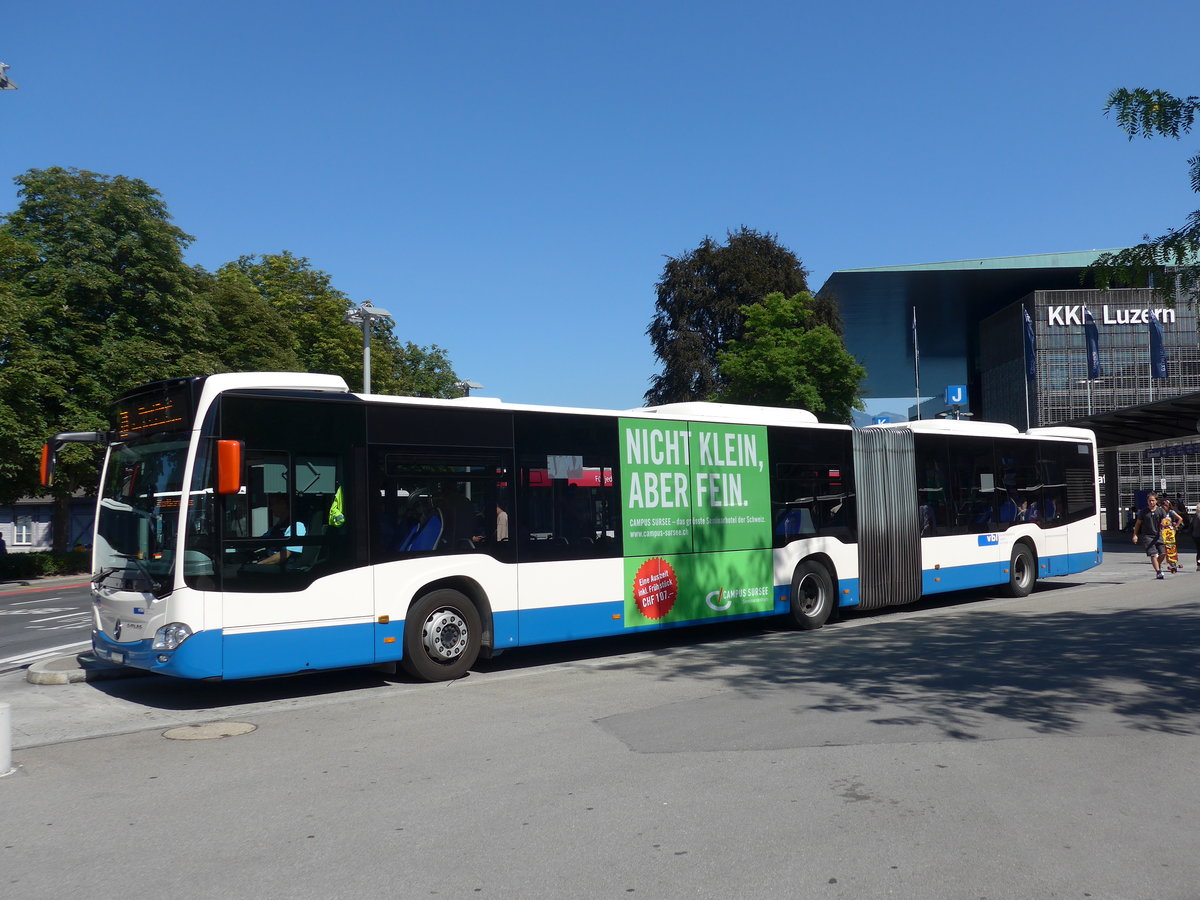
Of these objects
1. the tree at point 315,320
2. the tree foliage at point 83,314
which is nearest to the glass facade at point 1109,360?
the tree at point 315,320

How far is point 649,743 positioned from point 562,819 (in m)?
2.03

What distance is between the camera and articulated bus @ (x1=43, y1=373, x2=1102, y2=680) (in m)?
9.33

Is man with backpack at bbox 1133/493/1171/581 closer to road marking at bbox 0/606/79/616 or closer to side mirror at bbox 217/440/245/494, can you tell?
side mirror at bbox 217/440/245/494

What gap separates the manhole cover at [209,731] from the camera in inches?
329

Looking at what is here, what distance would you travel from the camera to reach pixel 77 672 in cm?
1104

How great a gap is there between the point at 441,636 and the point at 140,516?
316cm

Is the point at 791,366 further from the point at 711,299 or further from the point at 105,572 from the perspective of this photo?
the point at 105,572

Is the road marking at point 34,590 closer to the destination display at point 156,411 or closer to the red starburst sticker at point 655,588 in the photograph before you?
the destination display at point 156,411

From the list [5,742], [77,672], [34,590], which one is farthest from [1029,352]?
[5,742]

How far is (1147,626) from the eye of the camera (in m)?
14.1

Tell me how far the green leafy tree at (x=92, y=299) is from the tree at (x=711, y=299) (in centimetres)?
1842

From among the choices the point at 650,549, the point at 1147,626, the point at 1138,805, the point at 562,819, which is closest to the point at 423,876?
the point at 562,819

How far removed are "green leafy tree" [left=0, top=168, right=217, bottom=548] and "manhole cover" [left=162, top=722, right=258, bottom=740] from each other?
76.6 feet

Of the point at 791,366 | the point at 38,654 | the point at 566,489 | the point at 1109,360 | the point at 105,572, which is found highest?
the point at 1109,360
